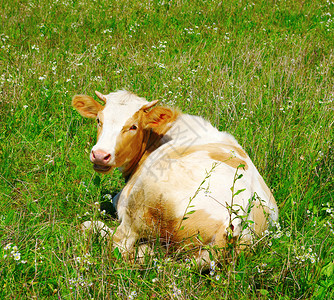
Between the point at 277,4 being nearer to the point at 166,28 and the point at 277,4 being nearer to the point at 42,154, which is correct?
the point at 166,28

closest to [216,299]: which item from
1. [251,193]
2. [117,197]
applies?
[251,193]

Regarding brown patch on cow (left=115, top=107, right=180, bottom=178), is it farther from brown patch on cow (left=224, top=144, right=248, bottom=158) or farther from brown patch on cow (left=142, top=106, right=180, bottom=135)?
brown patch on cow (left=224, top=144, right=248, bottom=158)

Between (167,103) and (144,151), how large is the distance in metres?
1.09

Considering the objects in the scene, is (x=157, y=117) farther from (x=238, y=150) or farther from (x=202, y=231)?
(x=202, y=231)

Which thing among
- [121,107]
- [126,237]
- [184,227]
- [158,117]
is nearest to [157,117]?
[158,117]

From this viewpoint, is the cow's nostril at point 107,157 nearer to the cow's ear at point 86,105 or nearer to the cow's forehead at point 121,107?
the cow's forehead at point 121,107

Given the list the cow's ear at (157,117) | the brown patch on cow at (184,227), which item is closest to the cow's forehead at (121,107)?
the cow's ear at (157,117)

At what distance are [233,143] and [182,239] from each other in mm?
1572

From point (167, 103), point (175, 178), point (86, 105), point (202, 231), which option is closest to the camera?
point (202, 231)

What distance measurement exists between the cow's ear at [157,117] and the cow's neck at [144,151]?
156 millimetres

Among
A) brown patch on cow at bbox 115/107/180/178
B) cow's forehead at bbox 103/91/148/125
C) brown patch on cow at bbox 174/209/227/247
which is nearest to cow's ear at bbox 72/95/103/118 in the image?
cow's forehead at bbox 103/91/148/125

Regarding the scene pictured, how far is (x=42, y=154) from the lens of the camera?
16.9 feet

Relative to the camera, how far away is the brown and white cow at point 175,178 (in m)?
3.43

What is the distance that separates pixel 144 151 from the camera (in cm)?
505
